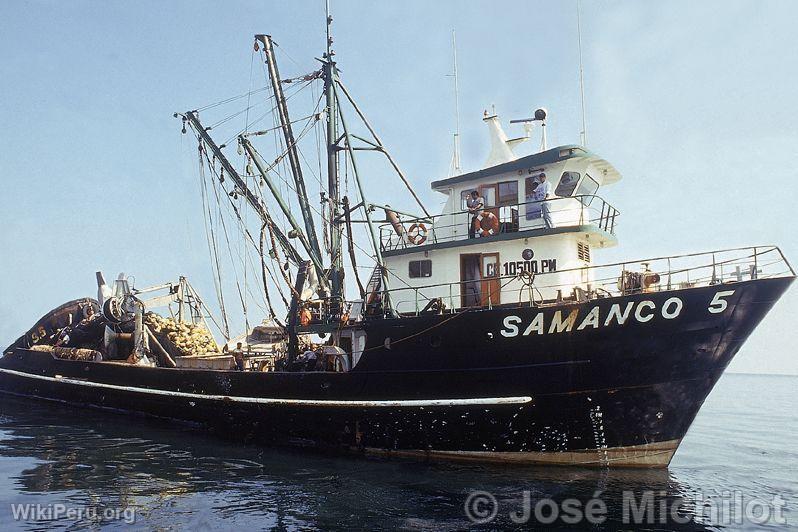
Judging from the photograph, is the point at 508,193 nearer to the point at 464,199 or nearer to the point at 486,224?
the point at 486,224

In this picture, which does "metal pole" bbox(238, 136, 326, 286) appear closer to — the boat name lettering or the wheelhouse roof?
the wheelhouse roof

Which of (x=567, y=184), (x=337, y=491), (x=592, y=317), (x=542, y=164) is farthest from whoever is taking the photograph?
(x=567, y=184)

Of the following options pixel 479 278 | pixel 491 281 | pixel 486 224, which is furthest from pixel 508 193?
pixel 491 281

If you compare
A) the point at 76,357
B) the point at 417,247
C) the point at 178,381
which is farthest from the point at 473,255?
the point at 76,357

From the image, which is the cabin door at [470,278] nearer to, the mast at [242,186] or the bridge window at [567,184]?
the bridge window at [567,184]

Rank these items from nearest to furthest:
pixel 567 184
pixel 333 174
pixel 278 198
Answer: pixel 567 184, pixel 333 174, pixel 278 198

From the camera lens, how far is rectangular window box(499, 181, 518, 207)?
14469mm

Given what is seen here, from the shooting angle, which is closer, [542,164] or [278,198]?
[542,164]

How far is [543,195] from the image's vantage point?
13.6 meters

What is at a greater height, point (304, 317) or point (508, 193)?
point (508, 193)

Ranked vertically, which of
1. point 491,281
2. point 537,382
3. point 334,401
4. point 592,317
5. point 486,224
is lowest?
point 334,401

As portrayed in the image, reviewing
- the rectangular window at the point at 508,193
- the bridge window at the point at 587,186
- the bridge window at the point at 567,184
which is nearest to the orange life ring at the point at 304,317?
the rectangular window at the point at 508,193

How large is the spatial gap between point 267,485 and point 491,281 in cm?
652

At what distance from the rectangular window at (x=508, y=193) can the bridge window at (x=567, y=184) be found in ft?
3.21
